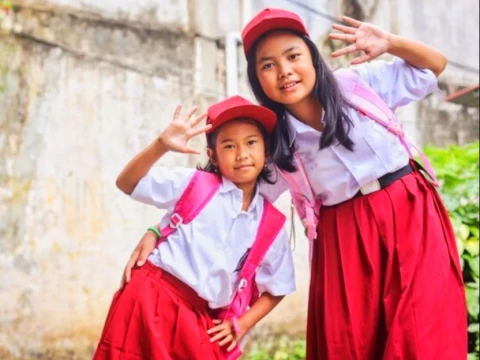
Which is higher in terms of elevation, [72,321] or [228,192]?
[228,192]

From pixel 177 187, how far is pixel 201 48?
93.0 inches

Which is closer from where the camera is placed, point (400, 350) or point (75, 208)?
point (400, 350)

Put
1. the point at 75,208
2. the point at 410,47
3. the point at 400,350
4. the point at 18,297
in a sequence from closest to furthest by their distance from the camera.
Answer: the point at 400,350
the point at 410,47
the point at 18,297
the point at 75,208

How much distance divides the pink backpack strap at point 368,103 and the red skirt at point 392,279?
6.9 inches

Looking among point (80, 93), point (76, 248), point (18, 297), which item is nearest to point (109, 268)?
point (76, 248)

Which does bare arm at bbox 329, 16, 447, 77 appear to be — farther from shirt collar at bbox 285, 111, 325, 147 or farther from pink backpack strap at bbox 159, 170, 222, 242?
pink backpack strap at bbox 159, 170, 222, 242

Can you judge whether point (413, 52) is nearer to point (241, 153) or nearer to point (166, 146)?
point (241, 153)

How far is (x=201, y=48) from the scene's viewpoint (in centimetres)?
450

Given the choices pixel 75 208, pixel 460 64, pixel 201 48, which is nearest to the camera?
pixel 75 208

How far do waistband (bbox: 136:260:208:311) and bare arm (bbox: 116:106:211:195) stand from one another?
1.02 ft

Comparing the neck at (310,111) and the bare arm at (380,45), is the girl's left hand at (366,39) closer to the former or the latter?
the bare arm at (380,45)

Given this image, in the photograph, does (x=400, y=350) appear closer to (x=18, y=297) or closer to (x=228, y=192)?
(x=228, y=192)

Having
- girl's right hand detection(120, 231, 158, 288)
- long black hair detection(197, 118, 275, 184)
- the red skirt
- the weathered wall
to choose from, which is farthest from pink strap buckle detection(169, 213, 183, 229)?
the weathered wall

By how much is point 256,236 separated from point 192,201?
0.27 m
